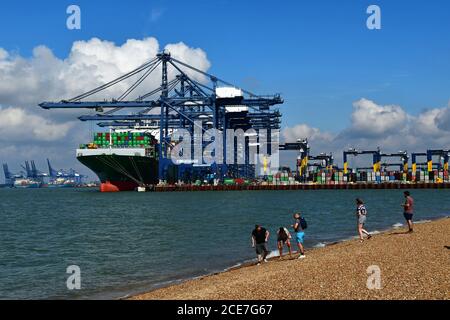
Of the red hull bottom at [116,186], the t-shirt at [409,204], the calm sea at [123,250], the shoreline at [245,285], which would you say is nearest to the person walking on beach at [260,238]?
the shoreline at [245,285]

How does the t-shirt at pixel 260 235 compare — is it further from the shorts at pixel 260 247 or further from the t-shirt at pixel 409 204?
the t-shirt at pixel 409 204

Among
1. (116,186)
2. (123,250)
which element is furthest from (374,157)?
(123,250)

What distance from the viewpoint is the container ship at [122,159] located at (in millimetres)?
104119

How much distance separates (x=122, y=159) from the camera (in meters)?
104

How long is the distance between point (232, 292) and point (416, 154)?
449ft

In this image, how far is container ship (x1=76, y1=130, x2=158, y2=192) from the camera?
104 meters

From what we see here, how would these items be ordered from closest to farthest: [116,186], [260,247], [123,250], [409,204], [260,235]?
1. [260,235]
2. [260,247]
3. [409,204]
4. [123,250]
5. [116,186]

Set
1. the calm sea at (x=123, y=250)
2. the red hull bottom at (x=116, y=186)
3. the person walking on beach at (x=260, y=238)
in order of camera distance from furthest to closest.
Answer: the red hull bottom at (x=116, y=186), the person walking on beach at (x=260, y=238), the calm sea at (x=123, y=250)

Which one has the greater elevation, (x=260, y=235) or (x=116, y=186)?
(x=260, y=235)

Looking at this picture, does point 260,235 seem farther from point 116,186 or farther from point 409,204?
point 116,186

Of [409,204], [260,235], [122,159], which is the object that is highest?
[122,159]

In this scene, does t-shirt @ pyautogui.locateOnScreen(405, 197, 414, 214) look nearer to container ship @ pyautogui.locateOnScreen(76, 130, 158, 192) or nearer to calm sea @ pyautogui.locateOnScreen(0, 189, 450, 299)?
calm sea @ pyautogui.locateOnScreen(0, 189, 450, 299)

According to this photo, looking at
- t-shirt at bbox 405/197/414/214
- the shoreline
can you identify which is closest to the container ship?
t-shirt at bbox 405/197/414/214
